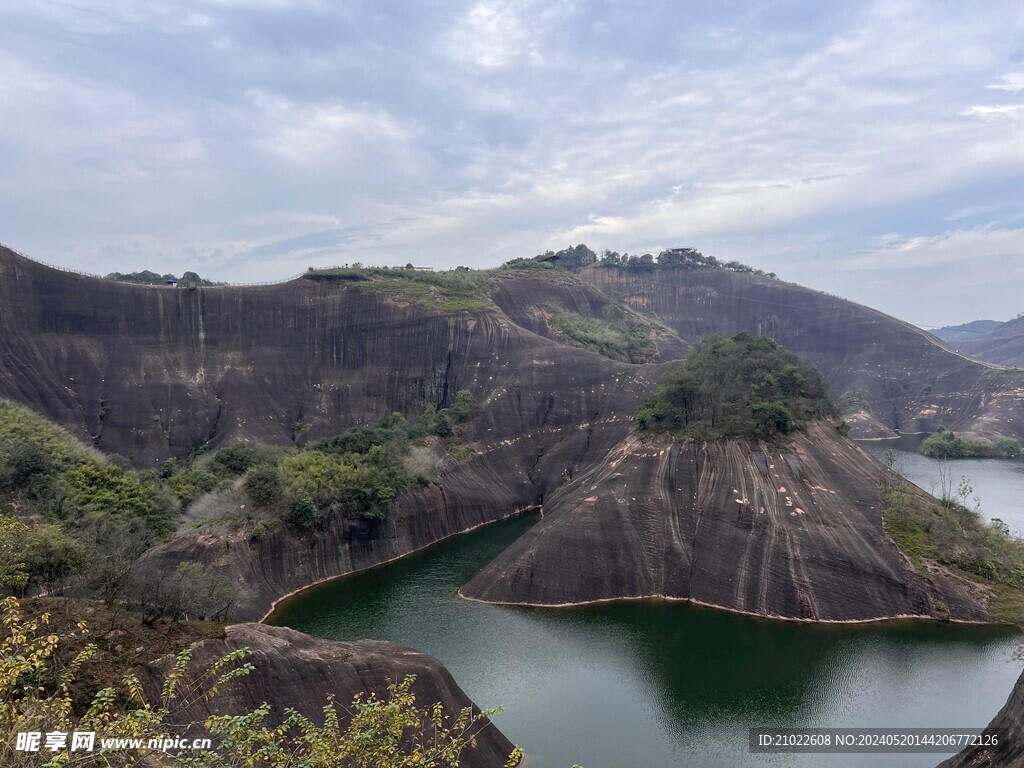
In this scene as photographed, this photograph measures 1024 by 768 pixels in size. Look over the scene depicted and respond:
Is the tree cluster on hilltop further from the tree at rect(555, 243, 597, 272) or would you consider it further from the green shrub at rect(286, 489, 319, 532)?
the green shrub at rect(286, 489, 319, 532)

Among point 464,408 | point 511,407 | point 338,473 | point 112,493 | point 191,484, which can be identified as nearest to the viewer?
point 112,493

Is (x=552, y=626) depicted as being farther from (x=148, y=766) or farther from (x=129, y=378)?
(x=129, y=378)

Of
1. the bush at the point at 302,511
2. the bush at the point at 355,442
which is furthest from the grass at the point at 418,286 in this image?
the bush at the point at 302,511

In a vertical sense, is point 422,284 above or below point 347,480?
above

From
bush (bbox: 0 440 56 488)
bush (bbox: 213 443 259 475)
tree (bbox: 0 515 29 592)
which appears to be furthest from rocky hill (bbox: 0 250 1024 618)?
tree (bbox: 0 515 29 592)

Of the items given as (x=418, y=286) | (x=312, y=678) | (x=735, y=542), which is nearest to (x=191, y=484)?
(x=312, y=678)

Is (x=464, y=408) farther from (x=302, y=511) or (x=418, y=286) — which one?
(x=418, y=286)

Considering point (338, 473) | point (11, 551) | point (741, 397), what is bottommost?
point (338, 473)

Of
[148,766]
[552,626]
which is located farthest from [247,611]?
[148,766]
